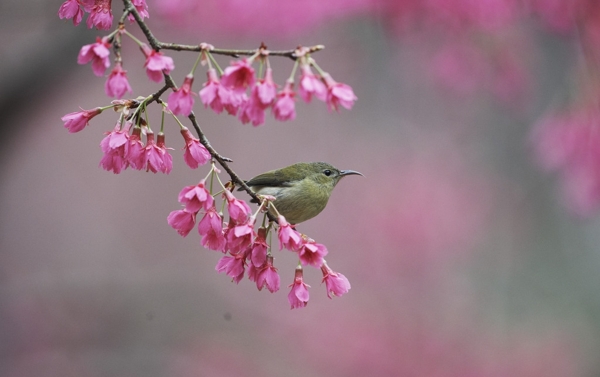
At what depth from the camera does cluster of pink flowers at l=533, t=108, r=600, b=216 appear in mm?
3852

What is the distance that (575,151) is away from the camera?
3934 mm

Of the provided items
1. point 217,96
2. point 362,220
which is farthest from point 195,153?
point 362,220

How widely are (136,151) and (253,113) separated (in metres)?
0.32

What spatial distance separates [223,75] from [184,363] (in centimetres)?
471

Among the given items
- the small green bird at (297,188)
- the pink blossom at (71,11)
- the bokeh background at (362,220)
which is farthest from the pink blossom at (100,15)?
the bokeh background at (362,220)

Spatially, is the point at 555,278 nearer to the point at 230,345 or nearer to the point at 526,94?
the point at 526,94

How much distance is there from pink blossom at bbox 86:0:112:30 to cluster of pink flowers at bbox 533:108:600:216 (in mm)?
2950

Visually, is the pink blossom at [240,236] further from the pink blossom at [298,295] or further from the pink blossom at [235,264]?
the pink blossom at [298,295]

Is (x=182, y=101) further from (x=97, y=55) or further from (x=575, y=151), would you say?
(x=575, y=151)

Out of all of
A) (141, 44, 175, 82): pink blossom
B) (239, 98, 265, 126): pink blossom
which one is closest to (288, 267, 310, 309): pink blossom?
(239, 98, 265, 126): pink blossom

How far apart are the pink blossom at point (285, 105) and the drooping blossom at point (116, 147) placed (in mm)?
364

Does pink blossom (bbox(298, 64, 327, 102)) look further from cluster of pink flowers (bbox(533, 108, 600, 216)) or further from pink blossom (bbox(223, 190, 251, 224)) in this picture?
cluster of pink flowers (bbox(533, 108, 600, 216))

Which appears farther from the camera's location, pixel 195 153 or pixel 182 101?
pixel 195 153

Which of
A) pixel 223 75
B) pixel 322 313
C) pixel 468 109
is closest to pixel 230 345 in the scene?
pixel 322 313
